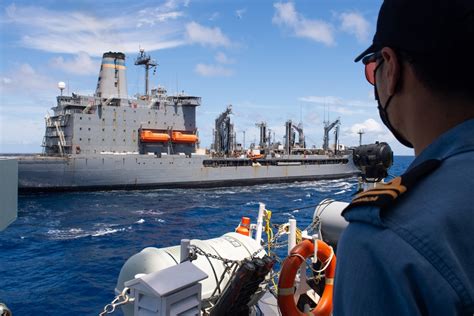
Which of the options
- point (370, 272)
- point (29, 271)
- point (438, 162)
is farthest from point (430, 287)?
point (29, 271)

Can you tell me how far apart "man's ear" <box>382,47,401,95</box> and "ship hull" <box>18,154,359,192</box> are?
96.7ft

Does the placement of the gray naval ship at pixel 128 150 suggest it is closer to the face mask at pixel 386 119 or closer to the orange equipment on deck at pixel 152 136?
the orange equipment on deck at pixel 152 136

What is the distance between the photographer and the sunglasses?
107 cm

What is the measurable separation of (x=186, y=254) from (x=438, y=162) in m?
3.10

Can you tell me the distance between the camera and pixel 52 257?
13.8 meters

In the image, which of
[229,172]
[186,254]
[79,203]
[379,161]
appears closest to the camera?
[186,254]

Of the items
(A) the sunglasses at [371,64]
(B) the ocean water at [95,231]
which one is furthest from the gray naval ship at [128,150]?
(A) the sunglasses at [371,64]

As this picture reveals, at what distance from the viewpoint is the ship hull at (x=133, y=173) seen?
27.3 m

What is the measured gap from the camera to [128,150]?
32719mm

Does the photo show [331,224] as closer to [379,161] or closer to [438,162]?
[379,161]

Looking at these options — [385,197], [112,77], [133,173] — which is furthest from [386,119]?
[112,77]

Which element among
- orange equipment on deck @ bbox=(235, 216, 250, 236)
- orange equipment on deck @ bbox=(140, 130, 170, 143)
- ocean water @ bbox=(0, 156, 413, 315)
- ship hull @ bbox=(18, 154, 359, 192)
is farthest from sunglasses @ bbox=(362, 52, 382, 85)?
orange equipment on deck @ bbox=(140, 130, 170, 143)

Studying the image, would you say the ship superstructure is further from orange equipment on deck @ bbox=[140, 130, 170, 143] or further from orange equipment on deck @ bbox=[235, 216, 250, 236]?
orange equipment on deck @ bbox=[235, 216, 250, 236]

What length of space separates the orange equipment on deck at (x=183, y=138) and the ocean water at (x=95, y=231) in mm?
5122
